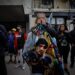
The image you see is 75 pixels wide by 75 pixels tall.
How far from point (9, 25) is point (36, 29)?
22.8 metres

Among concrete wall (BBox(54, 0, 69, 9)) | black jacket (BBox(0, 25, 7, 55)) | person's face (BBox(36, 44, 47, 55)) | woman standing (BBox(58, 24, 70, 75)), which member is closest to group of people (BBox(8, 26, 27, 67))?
woman standing (BBox(58, 24, 70, 75))

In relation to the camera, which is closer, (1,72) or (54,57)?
(54,57)

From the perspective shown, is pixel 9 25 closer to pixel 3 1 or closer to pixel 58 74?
pixel 3 1

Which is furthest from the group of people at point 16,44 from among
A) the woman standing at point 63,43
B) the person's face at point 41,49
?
the person's face at point 41,49

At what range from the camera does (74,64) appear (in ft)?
45.1

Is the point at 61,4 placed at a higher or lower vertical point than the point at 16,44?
higher

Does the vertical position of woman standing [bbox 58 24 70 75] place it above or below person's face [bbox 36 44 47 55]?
below

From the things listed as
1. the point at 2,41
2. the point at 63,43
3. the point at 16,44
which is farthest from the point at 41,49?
the point at 16,44

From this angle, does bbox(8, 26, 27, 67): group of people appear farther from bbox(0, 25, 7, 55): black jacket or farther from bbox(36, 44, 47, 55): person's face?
bbox(36, 44, 47, 55): person's face

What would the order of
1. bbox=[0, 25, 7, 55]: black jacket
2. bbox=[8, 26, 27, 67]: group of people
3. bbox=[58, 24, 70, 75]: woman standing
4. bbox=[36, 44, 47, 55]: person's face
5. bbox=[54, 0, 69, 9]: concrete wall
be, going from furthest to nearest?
1. bbox=[54, 0, 69, 9]: concrete wall
2. bbox=[8, 26, 27, 67]: group of people
3. bbox=[58, 24, 70, 75]: woman standing
4. bbox=[0, 25, 7, 55]: black jacket
5. bbox=[36, 44, 47, 55]: person's face

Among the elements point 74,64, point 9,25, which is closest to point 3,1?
point 9,25

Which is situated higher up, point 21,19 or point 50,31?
point 50,31

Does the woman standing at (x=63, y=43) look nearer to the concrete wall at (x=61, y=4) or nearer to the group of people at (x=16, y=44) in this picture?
the group of people at (x=16, y=44)

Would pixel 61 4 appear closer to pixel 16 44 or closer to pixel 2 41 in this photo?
pixel 16 44
